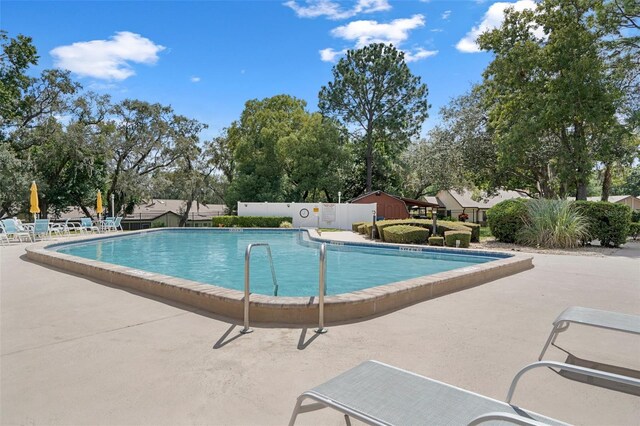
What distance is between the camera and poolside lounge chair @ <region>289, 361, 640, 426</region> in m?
1.58

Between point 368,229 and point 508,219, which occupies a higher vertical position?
point 508,219

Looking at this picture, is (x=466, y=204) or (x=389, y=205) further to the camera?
(x=466, y=204)

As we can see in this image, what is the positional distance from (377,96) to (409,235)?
20572 mm

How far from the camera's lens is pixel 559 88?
1473cm

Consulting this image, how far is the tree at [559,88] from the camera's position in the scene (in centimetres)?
1436

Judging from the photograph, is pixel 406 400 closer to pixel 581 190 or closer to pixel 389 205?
pixel 581 190

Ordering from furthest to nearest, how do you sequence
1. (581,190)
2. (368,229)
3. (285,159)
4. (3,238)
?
1. (285,159)
2. (368,229)
3. (581,190)
4. (3,238)

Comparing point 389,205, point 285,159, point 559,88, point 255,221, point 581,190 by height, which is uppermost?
point 559,88

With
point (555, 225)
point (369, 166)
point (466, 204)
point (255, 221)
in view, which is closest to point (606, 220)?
point (555, 225)

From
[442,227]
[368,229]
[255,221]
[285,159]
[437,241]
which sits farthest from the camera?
[285,159]

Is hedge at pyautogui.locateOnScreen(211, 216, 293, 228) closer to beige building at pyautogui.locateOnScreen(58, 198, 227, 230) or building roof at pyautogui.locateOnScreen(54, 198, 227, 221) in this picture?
A: beige building at pyautogui.locateOnScreen(58, 198, 227, 230)

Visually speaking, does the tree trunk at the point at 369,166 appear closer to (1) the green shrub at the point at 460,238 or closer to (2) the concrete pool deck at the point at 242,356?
(1) the green shrub at the point at 460,238

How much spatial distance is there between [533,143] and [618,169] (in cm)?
948

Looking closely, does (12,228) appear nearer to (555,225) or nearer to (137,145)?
(137,145)
